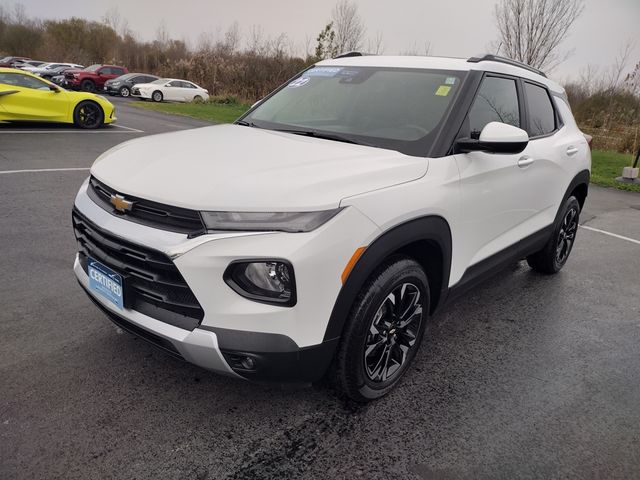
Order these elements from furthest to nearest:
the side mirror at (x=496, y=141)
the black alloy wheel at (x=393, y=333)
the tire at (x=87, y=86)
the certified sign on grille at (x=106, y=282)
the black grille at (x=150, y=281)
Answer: the tire at (x=87, y=86)
the side mirror at (x=496, y=141)
the black alloy wheel at (x=393, y=333)
the certified sign on grille at (x=106, y=282)
the black grille at (x=150, y=281)

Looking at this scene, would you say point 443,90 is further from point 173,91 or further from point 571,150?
point 173,91

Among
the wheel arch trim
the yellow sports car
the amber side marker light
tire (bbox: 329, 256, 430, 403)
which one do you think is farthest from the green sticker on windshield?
the yellow sports car

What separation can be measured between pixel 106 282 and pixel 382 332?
1.40 m

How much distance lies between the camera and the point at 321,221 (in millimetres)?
2141

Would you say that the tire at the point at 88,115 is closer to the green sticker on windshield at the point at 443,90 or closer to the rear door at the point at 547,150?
the rear door at the point at 547,150

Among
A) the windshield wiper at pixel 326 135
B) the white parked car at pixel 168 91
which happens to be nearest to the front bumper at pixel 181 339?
the windshield wiper at pixel 326 135

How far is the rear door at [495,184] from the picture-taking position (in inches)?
119

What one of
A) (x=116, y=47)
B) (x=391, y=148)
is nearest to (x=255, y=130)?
(x=391, y=148)

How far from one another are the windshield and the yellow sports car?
10.1 metres

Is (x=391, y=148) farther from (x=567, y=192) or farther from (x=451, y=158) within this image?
(x=567, y=192)

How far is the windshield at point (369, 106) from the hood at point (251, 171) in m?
0.22

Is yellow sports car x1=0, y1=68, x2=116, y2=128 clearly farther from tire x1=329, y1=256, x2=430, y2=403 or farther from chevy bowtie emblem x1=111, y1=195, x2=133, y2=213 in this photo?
tire x1=329, y1=256, x2=430, y2=403

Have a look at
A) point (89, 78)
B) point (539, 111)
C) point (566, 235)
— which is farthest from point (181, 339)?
point (89, 78)

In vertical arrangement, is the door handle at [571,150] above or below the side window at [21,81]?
above
